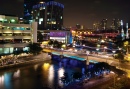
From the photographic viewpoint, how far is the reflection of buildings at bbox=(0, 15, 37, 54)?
37156 millimetres

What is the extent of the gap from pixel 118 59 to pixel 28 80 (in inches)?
566

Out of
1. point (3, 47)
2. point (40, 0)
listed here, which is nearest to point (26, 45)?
point (3, 47)

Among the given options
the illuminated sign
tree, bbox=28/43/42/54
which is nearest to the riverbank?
tree, bbox=28/43/42/54

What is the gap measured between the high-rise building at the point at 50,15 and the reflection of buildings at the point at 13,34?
3946 centimetres

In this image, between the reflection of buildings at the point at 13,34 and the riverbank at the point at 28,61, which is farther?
the reflection of buildings at the point at 13,34

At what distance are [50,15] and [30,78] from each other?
58.9 metres

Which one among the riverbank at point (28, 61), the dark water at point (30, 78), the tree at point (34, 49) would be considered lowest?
the dark water at point (30, 78)

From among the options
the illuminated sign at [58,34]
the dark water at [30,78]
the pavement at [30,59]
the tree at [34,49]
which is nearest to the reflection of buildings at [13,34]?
the tree at [34,49]

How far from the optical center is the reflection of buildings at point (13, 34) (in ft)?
122

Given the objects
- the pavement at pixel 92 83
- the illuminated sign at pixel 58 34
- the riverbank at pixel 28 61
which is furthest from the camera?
the illuminated sign at pixel 58 34

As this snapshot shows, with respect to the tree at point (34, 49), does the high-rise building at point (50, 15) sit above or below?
above

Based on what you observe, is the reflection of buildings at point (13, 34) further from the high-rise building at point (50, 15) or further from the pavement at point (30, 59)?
the high-rise building at point (50, 15)

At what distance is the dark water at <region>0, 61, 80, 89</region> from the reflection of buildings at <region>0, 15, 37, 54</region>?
8388 millimetres

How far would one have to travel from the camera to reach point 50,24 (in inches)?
3241
